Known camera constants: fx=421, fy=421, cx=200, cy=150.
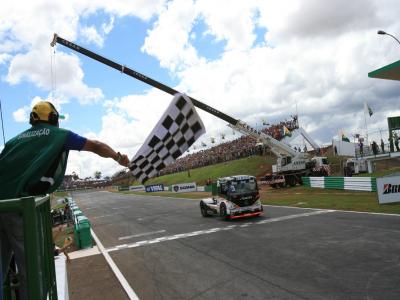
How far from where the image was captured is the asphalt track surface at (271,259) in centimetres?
708

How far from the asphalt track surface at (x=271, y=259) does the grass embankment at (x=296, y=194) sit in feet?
10.6

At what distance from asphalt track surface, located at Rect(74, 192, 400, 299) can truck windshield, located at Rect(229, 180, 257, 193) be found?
2028 millimetres

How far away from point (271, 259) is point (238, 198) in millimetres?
8478

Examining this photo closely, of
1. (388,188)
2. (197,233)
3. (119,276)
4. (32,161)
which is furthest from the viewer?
(388,188)

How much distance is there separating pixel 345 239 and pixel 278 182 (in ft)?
82.7

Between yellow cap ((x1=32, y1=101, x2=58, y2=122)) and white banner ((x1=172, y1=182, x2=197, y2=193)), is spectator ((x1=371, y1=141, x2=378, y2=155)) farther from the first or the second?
yellow cap ((x1=32, y1=101, x2=58, y2=122))

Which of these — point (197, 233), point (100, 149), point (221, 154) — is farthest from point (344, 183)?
point (221, 154)

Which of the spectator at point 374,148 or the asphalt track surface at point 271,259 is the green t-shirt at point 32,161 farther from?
the spectator at point 374,148

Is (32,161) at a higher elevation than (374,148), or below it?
below

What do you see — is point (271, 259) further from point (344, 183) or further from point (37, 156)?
point (344, 183)

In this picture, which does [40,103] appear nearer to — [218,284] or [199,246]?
[218,284]

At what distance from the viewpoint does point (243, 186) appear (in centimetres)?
1841

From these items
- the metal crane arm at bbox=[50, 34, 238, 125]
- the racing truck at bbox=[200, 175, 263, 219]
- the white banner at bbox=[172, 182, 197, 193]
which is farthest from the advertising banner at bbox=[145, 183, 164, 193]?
the racing truck at bbox=[200, 175, 263, 219]

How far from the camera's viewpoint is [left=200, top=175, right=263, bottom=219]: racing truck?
1784 cm
